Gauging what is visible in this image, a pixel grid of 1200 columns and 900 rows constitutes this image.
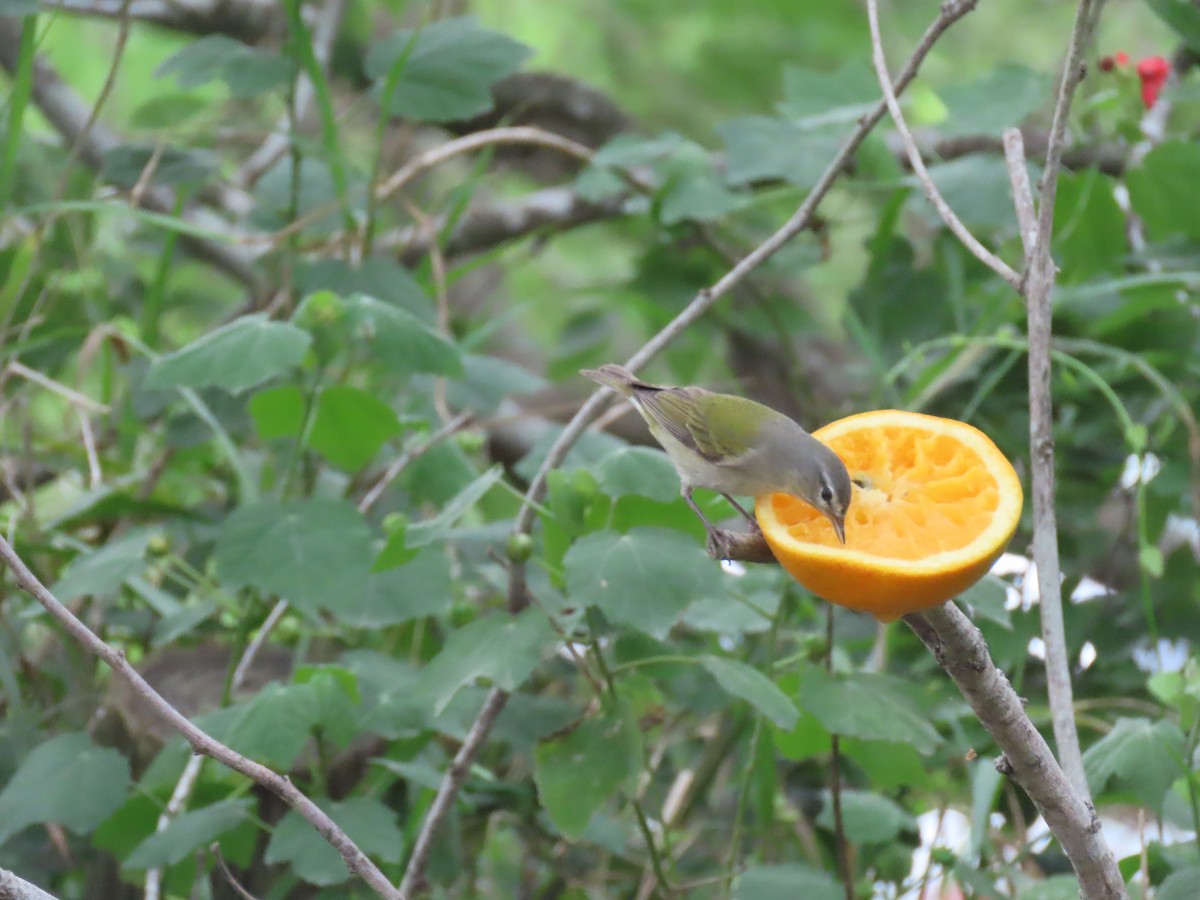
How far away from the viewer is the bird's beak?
1425 mm

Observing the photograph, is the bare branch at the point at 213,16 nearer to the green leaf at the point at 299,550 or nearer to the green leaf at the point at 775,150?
the green leaf at the point at 775,150

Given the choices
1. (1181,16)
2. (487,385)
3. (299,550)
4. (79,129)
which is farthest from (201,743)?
(79,129)

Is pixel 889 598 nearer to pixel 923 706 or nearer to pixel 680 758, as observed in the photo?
pixel 923 706

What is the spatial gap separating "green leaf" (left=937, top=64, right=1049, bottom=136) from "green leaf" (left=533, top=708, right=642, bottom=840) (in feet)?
5.79

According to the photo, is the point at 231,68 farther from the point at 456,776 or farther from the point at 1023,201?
the point at 1023,201

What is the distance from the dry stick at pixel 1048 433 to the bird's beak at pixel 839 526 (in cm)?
30

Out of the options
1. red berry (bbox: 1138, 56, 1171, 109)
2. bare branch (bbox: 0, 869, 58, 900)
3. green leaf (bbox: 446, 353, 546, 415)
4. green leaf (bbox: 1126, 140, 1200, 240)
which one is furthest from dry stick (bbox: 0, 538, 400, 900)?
red berry (bbox: 1138, 56, 1171, 109)

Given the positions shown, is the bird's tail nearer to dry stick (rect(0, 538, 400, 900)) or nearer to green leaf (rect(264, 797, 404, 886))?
green leaf (rect(264, 797, 404, 886))

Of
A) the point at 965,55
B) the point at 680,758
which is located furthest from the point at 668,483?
the point at 965,55

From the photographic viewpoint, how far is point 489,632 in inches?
74.3

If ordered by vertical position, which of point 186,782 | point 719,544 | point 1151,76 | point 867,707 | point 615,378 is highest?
point 1151,76

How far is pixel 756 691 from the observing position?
5.83ft

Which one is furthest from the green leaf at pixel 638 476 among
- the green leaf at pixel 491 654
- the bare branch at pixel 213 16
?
the bare branch at pixel 213 16

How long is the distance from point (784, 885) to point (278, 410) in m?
1.34
